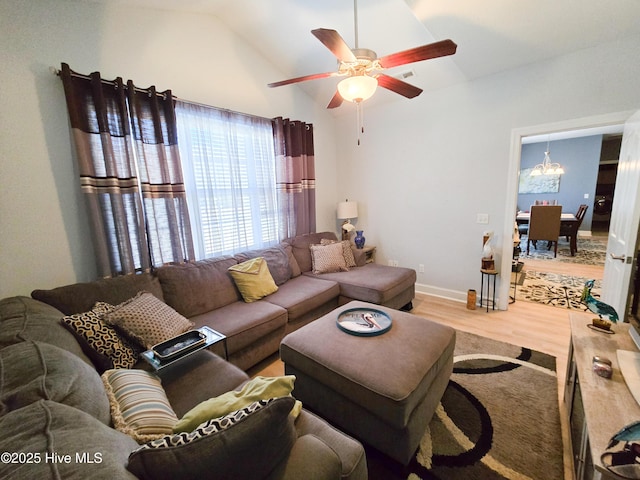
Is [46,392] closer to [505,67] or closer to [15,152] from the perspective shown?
[15,152]

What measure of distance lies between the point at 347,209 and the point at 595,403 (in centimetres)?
328

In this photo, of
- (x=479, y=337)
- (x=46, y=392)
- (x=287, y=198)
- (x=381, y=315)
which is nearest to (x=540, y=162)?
(x=479, y=337)

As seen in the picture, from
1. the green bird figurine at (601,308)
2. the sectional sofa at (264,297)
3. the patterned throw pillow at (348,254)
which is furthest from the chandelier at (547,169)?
the green bird figurine at (601,308)

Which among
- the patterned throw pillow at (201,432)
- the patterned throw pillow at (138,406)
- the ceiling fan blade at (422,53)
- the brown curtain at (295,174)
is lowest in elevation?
the patterned throw pillow at (138,406)

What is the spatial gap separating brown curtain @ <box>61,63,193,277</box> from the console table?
2.82 meters

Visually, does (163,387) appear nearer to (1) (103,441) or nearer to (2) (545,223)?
(1) (103,441)

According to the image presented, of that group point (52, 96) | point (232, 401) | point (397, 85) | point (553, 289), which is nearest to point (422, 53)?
point (397, 85)

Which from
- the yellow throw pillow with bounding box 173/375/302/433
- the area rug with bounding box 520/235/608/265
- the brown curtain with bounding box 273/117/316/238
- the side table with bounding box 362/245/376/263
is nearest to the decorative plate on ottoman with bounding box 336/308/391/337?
the yellow throw pillow with bounding box 173/375/302/433

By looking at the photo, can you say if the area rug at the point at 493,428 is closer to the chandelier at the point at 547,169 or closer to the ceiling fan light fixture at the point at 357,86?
the ceiling fan light fixture at the point at 357,86

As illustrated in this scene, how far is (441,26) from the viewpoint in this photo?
230 centimetres

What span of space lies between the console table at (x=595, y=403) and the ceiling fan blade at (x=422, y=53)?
69.5 inches

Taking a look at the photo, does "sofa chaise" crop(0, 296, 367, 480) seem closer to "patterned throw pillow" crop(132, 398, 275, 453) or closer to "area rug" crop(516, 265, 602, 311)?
"patterned throw pillow" crop(132, 398, 275, 453)

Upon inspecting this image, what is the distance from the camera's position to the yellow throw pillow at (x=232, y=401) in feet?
3.02

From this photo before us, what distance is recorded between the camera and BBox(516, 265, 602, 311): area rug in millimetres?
3312
